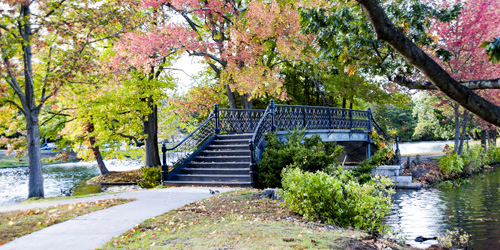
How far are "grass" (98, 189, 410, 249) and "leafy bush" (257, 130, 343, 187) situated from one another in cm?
347

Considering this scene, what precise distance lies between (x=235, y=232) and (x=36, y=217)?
15.1 ft

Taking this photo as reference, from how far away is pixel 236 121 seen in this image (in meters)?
19.7

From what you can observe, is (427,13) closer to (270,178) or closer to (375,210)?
(375,210)

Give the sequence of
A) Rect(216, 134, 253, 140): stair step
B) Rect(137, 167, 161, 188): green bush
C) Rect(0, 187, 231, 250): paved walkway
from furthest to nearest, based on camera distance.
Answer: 1. Rect(216, 134, 253, 140): stair step
2. Rect(137, 167, 161, 188): green bush
3. Rect(0, 187, 231, 250): paved walkway

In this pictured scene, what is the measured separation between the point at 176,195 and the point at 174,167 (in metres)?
3.99

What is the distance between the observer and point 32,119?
13516mm

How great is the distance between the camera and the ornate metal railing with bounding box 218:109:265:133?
19188 millimetres

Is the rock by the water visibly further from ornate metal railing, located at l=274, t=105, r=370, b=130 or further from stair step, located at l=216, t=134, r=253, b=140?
stair step, located at l=216, t=134, r=253, b=140

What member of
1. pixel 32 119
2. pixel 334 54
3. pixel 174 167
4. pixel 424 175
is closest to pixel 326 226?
pixel 334 54

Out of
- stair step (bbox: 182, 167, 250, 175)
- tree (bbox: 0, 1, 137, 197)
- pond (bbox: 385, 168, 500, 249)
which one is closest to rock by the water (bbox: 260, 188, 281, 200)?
pond (bbox: 385, 168, 500, 249)

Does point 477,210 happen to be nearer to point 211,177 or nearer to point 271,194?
point 271,194

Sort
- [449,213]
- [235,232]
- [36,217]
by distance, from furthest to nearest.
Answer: [449,213] < [36,217] < [235,232]

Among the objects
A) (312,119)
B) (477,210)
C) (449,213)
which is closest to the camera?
(449,213)

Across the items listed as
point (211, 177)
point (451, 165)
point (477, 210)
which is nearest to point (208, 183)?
point (211, 177)
